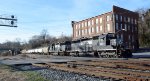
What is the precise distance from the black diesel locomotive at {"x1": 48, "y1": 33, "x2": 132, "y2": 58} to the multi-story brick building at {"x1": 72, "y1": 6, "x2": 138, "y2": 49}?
2465 cm

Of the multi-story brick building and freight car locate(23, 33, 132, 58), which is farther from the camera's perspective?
the multi-story brick building

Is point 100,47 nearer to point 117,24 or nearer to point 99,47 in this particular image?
point 99,47

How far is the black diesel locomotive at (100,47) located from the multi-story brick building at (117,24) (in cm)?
2465

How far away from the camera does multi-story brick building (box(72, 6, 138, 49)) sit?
66688 mm

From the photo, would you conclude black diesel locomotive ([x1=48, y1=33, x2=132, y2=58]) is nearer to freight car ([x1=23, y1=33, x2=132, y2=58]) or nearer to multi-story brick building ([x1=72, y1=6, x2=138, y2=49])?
freight car ([x1=23, y1=33, x2=132, y2=58])

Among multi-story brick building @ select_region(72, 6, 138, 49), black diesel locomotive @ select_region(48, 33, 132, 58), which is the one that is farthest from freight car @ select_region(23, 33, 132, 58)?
multi-story brick building @ select_region(72, 6, 138, 49)

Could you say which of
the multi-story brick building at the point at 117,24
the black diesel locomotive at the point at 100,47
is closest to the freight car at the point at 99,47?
the black diesel locomotive at the point at 100,47

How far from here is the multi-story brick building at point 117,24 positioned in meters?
66.7

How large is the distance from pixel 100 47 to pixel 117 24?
36720 mm

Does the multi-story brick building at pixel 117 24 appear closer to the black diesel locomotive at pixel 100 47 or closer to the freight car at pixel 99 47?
the freight car at pixel 99 47

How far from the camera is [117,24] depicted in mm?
67500

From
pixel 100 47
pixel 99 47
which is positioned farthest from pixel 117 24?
pixel 100 47

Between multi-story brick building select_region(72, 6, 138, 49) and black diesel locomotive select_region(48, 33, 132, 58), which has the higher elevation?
multi-story brick building select_region(72, 6, 138, 49)

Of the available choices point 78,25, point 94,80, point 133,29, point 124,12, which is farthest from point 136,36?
point 94,80
